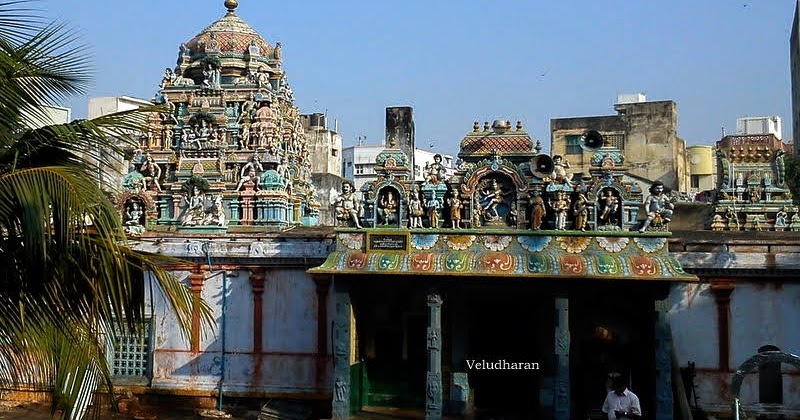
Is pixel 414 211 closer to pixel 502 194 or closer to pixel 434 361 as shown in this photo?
pixel 502 194

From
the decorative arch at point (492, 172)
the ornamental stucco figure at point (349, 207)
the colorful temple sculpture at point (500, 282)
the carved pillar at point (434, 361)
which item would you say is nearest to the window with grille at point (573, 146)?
the colorful temple sculpture at point (500, 282)

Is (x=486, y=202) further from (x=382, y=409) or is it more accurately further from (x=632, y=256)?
(x=382, y=409)

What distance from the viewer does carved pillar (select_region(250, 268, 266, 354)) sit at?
20.6 meters

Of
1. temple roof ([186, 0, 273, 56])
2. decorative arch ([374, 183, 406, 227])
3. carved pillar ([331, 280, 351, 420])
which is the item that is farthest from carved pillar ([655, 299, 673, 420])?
temple roof ([186, 0, 273, 56])

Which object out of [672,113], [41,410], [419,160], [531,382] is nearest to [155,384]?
[41,410]

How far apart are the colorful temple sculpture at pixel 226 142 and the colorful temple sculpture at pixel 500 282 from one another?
22.6ft

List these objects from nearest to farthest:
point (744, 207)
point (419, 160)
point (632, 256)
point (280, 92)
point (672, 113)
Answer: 1. point (632, 256)
2. point (744, 207)
3. point (280, 92)
4. point (672, 113)
5. point (419, 160)

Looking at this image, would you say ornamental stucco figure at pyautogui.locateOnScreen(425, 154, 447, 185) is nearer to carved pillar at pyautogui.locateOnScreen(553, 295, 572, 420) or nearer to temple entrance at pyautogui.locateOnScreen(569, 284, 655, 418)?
carved pillar at pyautogui.locateOnScreen(553, 295, 572, 420)

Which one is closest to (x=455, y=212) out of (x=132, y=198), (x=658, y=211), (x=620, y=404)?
(x=658, y=211)

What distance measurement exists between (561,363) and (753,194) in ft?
27.5

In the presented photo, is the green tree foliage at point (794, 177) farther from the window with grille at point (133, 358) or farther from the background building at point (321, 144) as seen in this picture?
the window with grille at point (133, 358)

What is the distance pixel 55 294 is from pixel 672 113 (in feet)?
126

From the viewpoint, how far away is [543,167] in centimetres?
1850

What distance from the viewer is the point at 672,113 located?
42.3 meters
